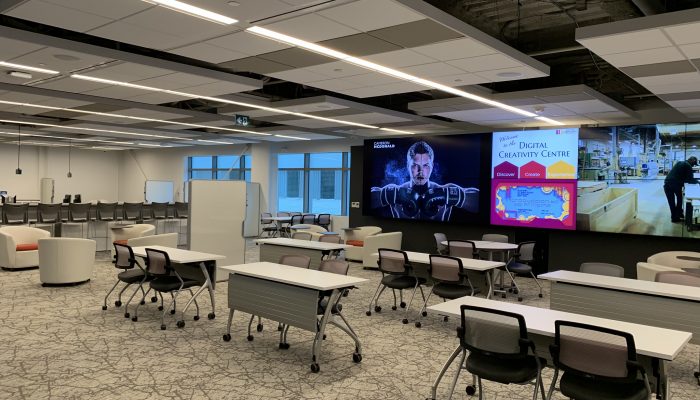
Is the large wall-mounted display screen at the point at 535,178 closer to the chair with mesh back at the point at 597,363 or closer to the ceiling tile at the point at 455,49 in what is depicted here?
the ceiling tile at the point at 455,49

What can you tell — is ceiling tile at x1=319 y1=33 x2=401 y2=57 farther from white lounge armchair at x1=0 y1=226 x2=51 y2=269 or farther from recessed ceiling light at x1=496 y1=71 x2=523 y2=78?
white lounge armchair at x1=0 y1=226 x2=51 y2=269

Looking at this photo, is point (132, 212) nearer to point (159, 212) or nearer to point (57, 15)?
point (159, 212)

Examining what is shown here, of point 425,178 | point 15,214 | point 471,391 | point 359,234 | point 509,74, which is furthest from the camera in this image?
point 359,234

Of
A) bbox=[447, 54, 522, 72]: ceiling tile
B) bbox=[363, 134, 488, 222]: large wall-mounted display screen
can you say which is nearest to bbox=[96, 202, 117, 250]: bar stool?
bbox=[363, 134, 488, 222]: large wall-mounted display screen

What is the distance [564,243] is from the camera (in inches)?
409

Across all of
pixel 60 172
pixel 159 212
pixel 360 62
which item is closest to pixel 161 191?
pixel 60 172

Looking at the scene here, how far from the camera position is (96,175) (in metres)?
23.9

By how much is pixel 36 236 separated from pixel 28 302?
3492 millimetres

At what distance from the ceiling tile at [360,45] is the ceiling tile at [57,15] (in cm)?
212

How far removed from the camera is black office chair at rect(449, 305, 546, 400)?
348 centimetres

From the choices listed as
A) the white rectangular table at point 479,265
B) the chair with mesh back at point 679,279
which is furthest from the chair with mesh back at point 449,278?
the chair with mesh back at point 679,279

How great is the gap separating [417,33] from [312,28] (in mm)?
994

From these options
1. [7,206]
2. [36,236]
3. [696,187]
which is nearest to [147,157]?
[7,206]

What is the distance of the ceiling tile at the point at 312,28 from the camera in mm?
4531
